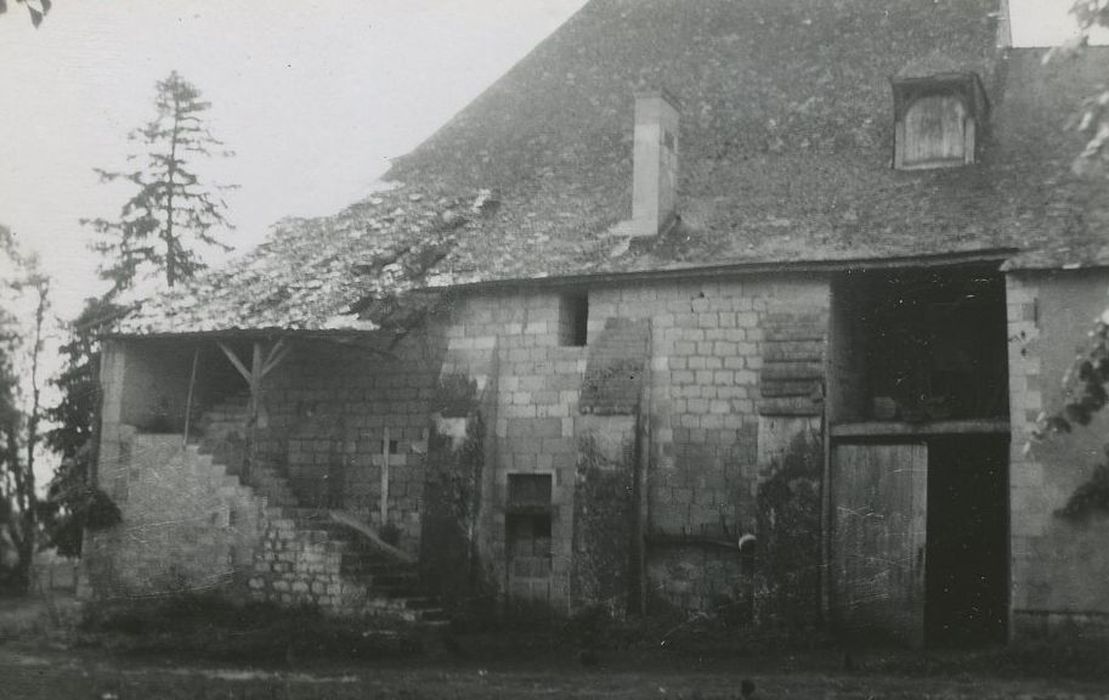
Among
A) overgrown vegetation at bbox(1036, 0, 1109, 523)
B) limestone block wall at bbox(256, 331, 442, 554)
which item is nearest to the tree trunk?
limestone block wall at bbox(256, 331, 442, 554)

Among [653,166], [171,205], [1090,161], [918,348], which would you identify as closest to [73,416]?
[171,205]

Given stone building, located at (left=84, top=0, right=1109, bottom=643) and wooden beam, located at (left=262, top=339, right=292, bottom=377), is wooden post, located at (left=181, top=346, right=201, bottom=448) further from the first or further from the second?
wooden beam, located at (left=262, top=339, right=292, bottom=377)

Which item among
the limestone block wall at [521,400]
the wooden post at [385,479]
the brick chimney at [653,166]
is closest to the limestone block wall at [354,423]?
the wooden post at [385,479]

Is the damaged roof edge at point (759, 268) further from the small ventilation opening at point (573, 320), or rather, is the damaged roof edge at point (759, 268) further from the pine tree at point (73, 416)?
the pine tree at point (73, 416)

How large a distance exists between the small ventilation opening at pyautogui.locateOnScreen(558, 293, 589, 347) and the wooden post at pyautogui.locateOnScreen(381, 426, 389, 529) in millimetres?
3153

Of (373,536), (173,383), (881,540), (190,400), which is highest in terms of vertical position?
(173,383)

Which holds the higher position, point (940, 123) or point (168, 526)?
point (940, 123)

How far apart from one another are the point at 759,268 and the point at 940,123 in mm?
3522

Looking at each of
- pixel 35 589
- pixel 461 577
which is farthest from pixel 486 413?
pixel 35 589

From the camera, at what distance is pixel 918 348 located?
60.5ft

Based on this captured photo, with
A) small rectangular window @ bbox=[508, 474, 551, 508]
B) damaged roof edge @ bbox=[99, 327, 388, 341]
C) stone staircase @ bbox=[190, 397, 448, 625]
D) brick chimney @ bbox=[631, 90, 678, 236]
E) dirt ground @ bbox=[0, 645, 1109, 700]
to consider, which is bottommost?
dirt ground @ bbox=[0, 645, 1109, 700]

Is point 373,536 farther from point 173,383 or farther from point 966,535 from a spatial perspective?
point 966,535

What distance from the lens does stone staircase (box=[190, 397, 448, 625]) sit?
668 inches

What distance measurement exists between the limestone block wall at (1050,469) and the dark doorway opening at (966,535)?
2.62m
